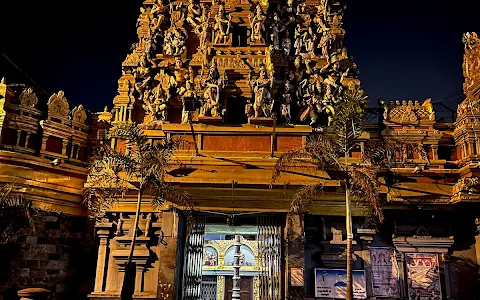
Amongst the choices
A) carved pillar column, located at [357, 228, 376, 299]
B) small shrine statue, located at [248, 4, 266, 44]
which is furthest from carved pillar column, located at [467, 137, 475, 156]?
small shrine statue, located at [248, 4, 266, 44]

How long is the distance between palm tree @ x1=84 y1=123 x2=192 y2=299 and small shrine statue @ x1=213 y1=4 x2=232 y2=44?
5927 millimetres

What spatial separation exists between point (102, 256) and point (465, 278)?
13.0 metres

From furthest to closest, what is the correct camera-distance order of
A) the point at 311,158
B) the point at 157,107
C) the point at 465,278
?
the point at 157,107 < the point at 465,278 < the point at 311,158

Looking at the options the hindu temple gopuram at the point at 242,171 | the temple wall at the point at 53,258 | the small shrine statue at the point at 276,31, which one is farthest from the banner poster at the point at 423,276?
the temple wall at the point at 53,258

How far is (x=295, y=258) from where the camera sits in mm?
16016

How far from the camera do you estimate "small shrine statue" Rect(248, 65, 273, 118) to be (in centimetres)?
1852

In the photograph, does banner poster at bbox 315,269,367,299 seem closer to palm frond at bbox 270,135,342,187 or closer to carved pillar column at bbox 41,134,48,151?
palm frond at bbox 270,135,342,187

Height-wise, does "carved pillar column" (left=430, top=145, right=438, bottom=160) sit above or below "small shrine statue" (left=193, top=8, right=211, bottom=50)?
below

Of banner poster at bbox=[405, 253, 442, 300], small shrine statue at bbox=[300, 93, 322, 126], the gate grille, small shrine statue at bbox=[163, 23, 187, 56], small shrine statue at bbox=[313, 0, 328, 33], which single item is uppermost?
small shrine statue at bbox=[313, 0, 328, 33]

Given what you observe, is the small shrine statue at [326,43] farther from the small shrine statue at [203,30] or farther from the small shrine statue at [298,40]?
the small shrine statue at [203,30]

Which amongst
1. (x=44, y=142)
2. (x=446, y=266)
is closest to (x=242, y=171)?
(x=446, y=266)

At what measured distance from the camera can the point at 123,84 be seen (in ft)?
67.8

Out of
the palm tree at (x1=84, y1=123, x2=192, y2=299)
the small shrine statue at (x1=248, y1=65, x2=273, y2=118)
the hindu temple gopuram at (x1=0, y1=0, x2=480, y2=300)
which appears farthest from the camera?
the small shrine statue at (x1=248, y1=65, x2=273, y2=118)

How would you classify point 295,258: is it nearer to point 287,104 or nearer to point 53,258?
point 287,104
